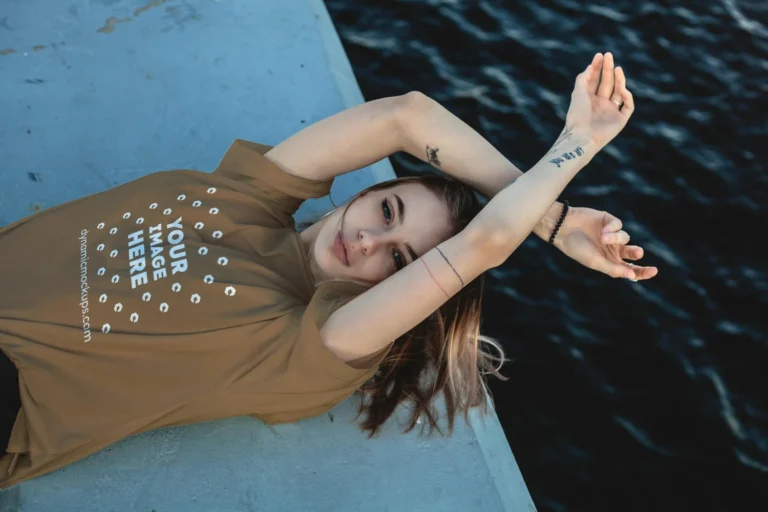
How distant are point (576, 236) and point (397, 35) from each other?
12.8ft

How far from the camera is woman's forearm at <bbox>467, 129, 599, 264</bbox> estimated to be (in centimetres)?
263

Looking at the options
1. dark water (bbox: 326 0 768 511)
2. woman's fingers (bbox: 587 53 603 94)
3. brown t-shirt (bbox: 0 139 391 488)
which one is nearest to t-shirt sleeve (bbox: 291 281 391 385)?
brown t-shirt (bbox: 0 139 391 488)

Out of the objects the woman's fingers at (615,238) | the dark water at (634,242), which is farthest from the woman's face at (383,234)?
the dark water at (634,242)

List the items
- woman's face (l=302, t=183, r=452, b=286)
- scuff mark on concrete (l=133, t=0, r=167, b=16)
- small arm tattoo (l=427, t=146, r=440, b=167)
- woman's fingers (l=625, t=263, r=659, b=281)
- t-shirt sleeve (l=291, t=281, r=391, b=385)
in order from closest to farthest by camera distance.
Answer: t-shirt sleeve (l=291, t=281, r=391, b=385), woman's fingers (l=625, t=263, r=659, b=281), woman's face (l=302, t=183, r=452, b=286), small arm tattoo (l=427, t=146, r=440, b=167), scuff mark on concrete (l=133, t=0, r=167, b=16)

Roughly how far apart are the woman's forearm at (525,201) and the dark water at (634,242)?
6.67 ft

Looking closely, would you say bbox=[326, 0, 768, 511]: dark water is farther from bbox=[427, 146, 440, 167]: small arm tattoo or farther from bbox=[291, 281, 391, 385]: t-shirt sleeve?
bbox=[291, 281, 391, 385]: t-shirt sleeve

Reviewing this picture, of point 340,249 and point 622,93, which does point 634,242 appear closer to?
point 622,93

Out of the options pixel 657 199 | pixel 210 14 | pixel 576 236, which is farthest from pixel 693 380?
pixel 210 14

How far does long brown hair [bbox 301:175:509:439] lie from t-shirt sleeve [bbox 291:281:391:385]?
35 centimetres

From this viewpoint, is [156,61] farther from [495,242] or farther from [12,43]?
[495,242]

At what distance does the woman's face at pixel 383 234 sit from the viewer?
9.22 feet

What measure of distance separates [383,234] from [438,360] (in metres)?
0.57

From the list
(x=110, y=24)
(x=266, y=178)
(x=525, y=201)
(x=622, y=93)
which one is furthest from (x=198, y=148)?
(x=622, y=93)

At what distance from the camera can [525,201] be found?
8.86ft
